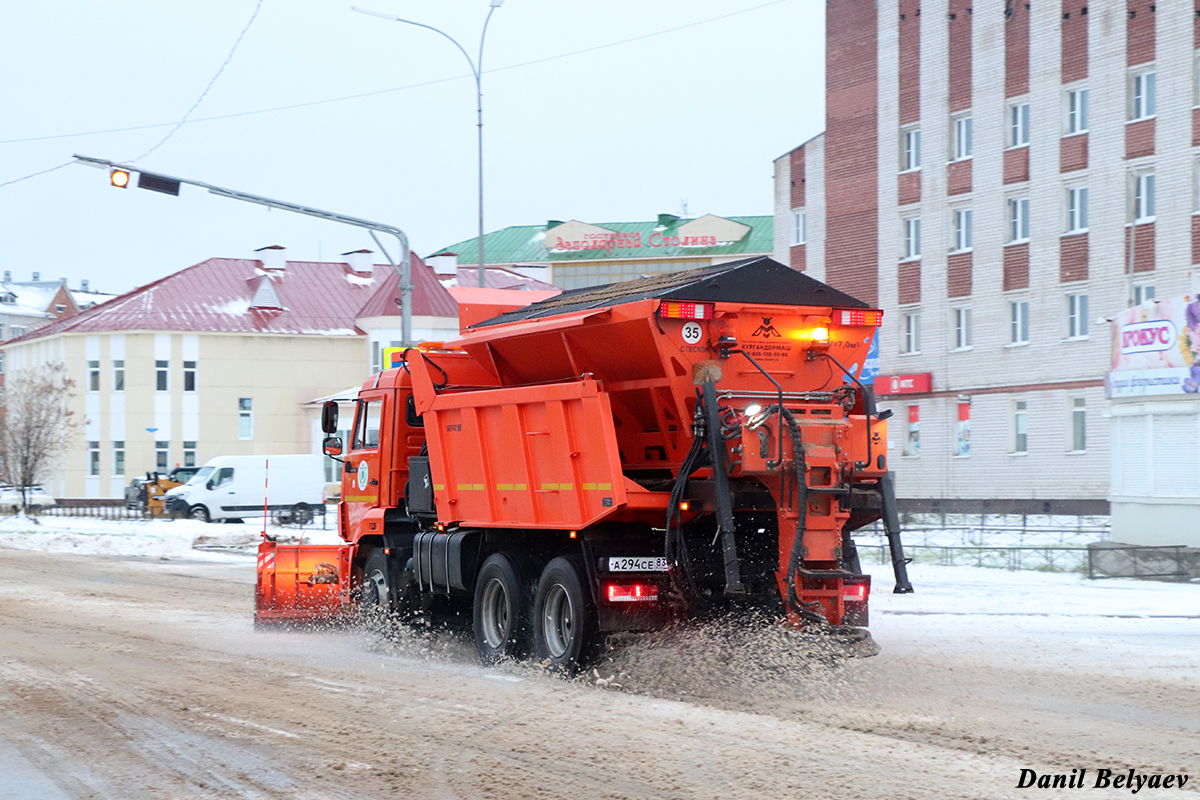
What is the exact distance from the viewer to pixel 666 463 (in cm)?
1103

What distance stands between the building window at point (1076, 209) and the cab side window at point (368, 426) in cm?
2966

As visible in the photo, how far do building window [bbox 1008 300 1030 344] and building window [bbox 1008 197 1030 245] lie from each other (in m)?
1.90

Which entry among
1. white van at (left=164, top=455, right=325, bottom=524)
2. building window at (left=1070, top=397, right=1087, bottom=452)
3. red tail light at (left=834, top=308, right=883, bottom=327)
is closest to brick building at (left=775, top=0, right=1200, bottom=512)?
building window at (left=1070, top=397, right=1087, bottom=452)

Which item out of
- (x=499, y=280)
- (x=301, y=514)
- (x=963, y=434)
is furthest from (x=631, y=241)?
(x=301, y=514)

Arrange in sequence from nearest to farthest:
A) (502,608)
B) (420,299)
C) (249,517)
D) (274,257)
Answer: (502,608)
(249,517)
(420,299)
(274,257)

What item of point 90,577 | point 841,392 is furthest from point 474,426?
point 90,577

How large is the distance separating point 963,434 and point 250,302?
35970 millimetres

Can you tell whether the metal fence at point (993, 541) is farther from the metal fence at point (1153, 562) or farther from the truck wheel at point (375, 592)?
the truck wheel at point (375, 592)

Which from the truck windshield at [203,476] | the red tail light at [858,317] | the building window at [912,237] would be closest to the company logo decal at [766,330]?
the red tail light at [858,317]

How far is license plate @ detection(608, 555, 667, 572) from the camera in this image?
34.5 ft

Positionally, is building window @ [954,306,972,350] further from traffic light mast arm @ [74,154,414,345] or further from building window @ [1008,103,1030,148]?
traffic light mast arm @ [74,154,414,345]

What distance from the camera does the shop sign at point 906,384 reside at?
143ft

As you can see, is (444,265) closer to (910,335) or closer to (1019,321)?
(910,335)

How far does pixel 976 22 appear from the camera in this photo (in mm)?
42094
